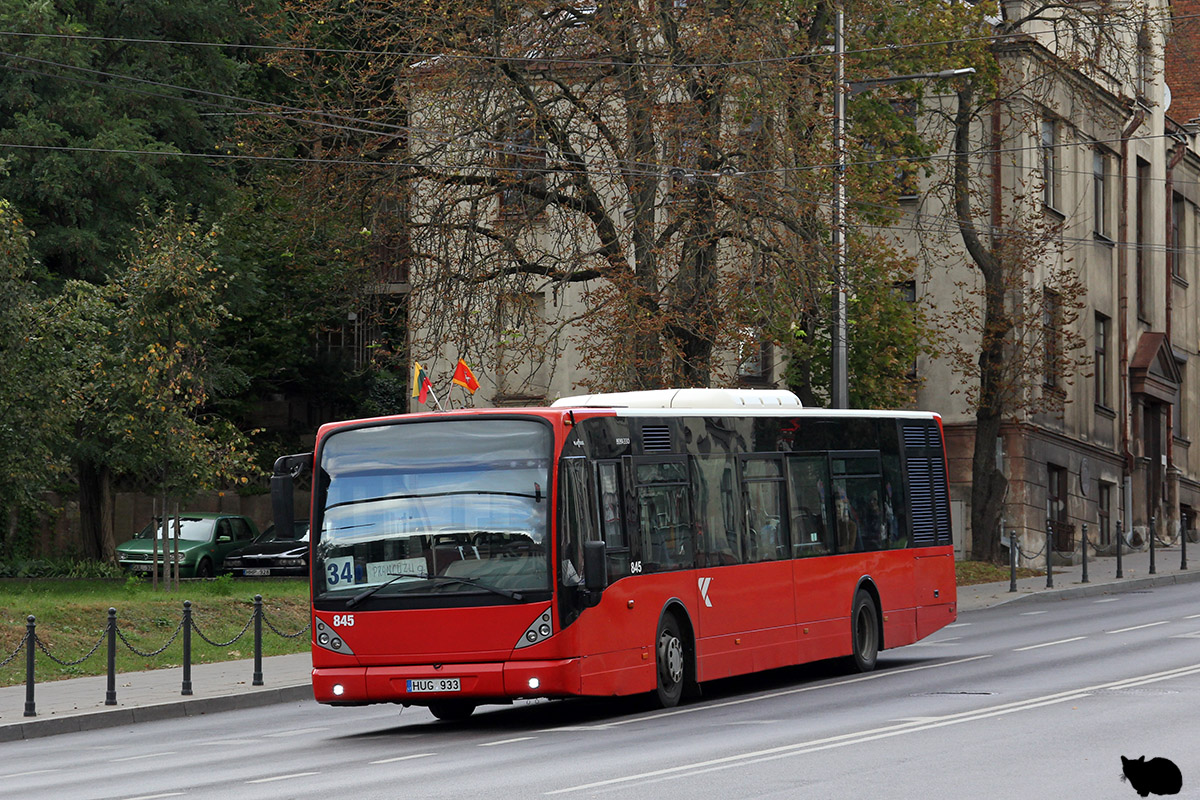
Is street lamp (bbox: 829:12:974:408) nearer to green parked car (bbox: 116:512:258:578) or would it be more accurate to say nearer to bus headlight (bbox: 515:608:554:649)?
bus headlight (bbox: 515:608:554:649)

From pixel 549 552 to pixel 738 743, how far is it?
2.63 meters

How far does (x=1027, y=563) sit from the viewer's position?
1553 inches

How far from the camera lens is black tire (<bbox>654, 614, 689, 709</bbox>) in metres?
16.0

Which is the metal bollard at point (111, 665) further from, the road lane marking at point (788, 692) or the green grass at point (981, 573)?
the green grass at point (981, 573)

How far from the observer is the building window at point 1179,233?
5200 centimetres

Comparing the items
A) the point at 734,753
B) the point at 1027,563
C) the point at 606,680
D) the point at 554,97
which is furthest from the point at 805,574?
the point at 1027,563

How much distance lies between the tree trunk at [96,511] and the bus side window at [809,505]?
2472 cm

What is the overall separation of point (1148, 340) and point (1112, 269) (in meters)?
2.42

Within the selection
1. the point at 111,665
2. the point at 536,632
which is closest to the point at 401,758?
the point at 536,632

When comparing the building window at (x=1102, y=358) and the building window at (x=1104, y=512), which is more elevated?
the building window at (x=1102, y=358)

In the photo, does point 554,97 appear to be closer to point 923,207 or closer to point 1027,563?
point 923,207

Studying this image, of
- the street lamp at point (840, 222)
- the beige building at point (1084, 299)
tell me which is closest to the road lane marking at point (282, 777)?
the street lamp at point (840, 222)

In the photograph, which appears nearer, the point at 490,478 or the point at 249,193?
the point at 490,478

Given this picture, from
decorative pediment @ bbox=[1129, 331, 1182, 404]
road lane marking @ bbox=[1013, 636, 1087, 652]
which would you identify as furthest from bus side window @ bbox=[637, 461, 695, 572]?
decorative pediment @ bbox=[1129, 331, 1182, 404]
